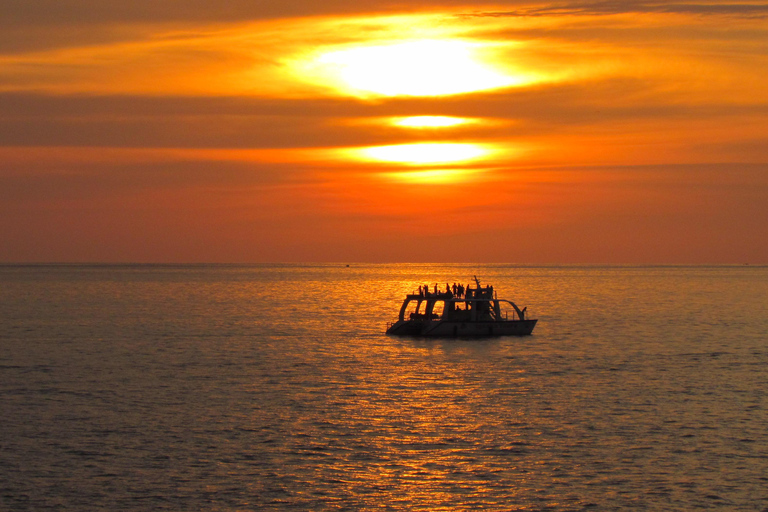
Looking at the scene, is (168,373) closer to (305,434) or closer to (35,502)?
(305,434)

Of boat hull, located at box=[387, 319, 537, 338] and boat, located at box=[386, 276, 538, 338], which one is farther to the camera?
boat hull, located at box=[387, 319, 537, 338]

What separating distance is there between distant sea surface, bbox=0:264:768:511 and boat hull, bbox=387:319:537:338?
5.87ft

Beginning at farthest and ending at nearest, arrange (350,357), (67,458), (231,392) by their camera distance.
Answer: (350,357) → (231,392) → (67,458)

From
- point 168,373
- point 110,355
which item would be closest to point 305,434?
point 168,373

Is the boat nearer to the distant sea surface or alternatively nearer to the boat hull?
the boat hull

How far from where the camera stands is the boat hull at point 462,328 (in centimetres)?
8531

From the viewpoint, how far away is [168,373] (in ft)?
201

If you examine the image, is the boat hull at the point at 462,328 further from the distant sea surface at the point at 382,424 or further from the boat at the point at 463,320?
the distant sea surface at the point at 382,424

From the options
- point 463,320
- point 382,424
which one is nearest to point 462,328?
point 463,320

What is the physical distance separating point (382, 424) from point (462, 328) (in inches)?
1715

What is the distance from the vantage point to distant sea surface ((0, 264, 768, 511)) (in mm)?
31594

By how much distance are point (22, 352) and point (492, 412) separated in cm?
4425

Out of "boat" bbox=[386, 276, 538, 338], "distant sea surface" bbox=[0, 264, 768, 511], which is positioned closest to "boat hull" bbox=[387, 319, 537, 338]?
"boat" bbox=[386, 276, 538, 338]

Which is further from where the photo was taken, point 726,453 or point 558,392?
point 558,392
